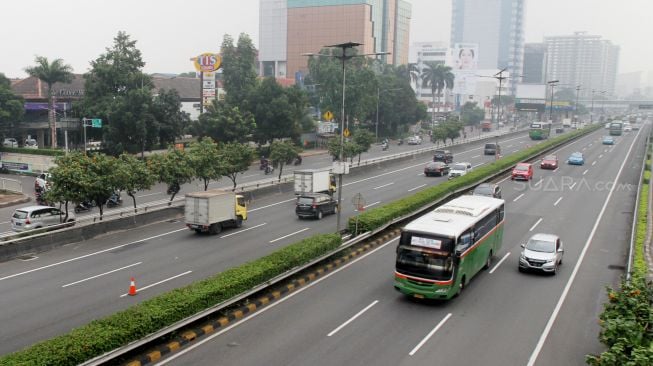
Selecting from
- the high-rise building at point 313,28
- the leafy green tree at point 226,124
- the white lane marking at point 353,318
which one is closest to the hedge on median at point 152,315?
the white lane marking at point 353,318

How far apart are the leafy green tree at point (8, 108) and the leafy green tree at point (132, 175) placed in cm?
4134

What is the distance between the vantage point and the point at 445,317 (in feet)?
64.7

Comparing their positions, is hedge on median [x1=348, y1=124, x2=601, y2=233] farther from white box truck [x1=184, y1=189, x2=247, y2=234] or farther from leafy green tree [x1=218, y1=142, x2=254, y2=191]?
leafy green tree [x1=218, y1=142, x2=254, y2=191]

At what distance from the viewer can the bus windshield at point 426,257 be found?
20.1m

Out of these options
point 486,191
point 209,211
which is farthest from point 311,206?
point 486,191

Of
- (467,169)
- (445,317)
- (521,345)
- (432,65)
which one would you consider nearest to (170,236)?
(445,317)

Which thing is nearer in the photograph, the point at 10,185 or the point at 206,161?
the point at 206,161

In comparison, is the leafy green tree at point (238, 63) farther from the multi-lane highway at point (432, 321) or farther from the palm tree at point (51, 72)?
the multi-lane highway at point (432, 321)

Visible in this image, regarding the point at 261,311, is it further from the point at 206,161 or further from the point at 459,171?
the point at 459,171

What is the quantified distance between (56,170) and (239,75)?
214ft

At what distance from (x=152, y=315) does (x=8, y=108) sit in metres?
64.6

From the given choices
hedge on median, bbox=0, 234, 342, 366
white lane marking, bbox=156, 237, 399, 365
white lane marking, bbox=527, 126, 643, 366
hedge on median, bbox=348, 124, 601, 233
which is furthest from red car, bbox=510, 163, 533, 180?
hedge on median, bbox=0, 234, 342, 366

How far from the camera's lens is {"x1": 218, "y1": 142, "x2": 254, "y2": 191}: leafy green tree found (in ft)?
143

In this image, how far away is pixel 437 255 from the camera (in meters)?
20.2
